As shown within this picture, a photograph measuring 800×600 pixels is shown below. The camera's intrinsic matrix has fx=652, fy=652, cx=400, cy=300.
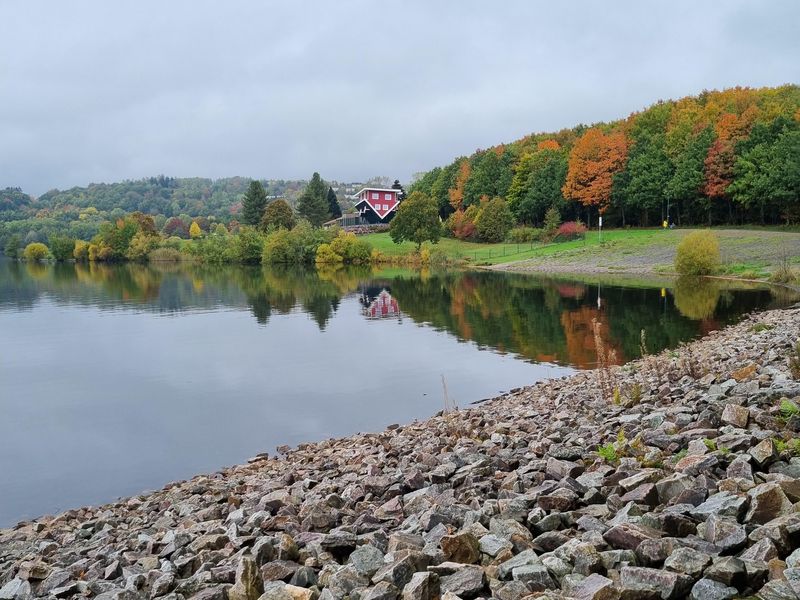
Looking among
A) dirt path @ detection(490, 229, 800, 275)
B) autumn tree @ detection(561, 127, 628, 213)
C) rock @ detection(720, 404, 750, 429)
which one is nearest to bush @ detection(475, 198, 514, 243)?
autumn tree @ detection(561, 127, 628, 213)

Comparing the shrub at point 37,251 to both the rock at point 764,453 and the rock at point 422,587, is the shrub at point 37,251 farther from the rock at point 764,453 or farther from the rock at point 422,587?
the rock at point 764,453

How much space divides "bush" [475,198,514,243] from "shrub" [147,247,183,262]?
59.6 metres

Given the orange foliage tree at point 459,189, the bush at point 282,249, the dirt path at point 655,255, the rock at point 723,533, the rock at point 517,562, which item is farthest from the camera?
the orange foliage tree at point 459,189

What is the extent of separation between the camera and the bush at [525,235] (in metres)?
94.0

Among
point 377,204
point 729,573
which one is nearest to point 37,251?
point 377,204

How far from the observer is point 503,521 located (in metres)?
6.13

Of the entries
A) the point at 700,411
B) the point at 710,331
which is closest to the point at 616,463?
the point at 700,411

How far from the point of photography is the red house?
141125mm

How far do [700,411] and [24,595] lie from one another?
9114 millimetres

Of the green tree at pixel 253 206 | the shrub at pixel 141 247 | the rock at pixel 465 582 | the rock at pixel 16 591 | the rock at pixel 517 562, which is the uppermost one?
the green tree at pixel 253 206

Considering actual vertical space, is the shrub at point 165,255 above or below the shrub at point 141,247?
below

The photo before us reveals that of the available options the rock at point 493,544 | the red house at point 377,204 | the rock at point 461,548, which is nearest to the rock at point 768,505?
the rock at point 493,544

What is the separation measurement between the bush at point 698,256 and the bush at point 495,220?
4069 cm

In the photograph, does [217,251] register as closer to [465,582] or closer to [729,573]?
[465,582]
